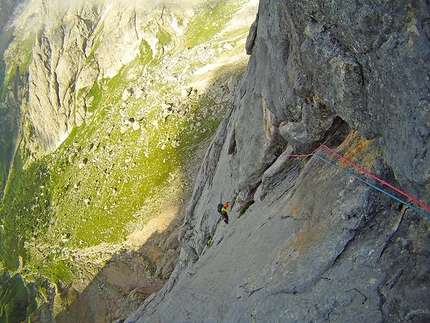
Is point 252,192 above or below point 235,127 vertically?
below

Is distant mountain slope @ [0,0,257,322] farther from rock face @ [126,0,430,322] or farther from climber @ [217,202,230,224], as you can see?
rock face @ [126,0,430,322]

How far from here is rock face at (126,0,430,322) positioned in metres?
7.42

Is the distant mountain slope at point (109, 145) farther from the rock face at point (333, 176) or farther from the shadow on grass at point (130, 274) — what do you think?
the rock face at point (333, 176)

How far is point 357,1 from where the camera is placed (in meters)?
7.40

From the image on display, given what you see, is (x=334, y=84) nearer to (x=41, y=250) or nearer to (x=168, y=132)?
(x=168, y=132)

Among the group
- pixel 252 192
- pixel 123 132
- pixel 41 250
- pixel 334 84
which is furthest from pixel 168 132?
pixel 334 84

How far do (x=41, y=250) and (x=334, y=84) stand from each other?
61651 mm

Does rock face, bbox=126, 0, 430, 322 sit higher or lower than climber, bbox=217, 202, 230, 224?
higher

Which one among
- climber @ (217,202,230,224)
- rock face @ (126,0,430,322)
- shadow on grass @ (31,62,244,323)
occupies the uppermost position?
rock face @ (126,0,430,322)

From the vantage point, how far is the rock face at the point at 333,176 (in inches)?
292

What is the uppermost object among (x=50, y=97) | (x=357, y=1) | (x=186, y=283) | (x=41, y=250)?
(x=50, y=97)

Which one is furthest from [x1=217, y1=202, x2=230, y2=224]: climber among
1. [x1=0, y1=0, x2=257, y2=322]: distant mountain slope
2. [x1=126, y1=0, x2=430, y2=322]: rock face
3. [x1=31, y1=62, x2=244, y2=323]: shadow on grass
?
[x1=0, y1=0, x2=257, y2=322]: distant mountain slope

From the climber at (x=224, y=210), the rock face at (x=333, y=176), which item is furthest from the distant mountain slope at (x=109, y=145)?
the rock face at (x=333, y=176)

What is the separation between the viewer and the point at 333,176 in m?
11.2
